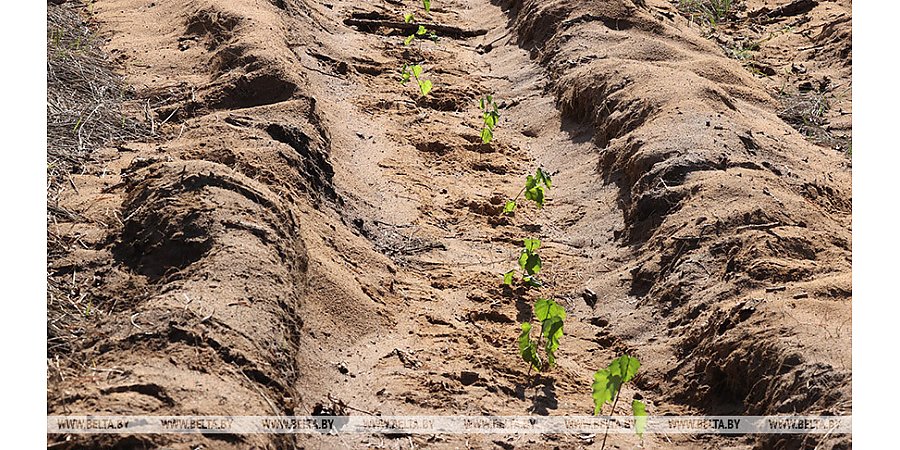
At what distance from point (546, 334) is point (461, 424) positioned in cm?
47

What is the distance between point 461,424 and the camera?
3.22 m

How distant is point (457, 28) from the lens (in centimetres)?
733

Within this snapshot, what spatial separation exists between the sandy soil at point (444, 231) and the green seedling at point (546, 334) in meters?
0.07

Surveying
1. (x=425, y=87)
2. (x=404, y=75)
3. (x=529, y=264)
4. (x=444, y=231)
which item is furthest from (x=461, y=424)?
(x=404, y=75)

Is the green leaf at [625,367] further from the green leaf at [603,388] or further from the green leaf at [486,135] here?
the green leaf at [486,135]

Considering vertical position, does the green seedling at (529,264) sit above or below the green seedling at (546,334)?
above

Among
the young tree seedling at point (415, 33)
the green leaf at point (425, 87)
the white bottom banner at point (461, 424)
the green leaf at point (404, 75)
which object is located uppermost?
the young tree seedling at point (415, 33)

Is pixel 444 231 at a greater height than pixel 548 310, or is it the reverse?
pixel 444 231

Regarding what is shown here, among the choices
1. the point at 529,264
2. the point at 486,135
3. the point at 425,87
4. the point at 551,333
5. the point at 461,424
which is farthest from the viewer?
the point at 425,87

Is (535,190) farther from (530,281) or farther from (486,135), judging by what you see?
(486,135)

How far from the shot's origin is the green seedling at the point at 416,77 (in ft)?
19.7

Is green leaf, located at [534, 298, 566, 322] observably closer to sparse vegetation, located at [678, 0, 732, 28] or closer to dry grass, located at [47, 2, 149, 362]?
dry grass, located at [47, 2, 149, 362]

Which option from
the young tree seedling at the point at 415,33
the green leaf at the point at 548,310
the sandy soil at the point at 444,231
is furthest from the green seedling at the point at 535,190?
the young tree seedling at the point at 415,33

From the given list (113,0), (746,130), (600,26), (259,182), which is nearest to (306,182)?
(259,182)
